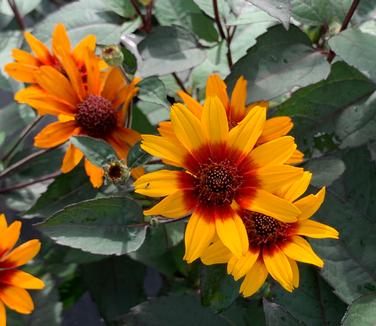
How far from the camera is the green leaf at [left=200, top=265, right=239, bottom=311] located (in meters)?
0.74

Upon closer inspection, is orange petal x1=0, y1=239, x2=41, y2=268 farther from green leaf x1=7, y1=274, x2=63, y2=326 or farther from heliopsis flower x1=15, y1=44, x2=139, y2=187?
green leaf x1=7, y1=274, x2=63, y2=326

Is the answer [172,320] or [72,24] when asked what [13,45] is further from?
[172,320]

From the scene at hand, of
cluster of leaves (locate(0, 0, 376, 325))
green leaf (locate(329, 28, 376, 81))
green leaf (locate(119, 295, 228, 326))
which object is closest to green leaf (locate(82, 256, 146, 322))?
cluster of leaves (locate(0, 0, 376, 325))

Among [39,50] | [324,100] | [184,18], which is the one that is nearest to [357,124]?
[324,100]

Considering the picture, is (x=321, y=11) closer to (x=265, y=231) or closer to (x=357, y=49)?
(x=357, y=49)

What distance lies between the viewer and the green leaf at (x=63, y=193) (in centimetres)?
90

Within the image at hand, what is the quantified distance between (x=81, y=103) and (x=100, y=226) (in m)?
0.21

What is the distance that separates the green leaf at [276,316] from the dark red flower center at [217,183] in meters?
0.15

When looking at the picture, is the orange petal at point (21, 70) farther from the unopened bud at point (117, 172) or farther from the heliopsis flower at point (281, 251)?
the heliopsis flower at point (281, 251)

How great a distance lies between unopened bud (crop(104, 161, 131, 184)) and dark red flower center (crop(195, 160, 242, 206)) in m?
0.09

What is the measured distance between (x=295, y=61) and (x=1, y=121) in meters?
0.57

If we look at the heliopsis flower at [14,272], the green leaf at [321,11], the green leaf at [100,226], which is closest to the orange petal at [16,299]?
the heliopsis flower at [14,272]

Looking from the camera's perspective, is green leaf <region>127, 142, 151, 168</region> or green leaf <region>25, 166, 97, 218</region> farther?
green leaf <region>25, 166, 97, 218</region>

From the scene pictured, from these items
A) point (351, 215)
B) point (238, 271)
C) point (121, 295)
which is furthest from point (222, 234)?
point (121, 295)
